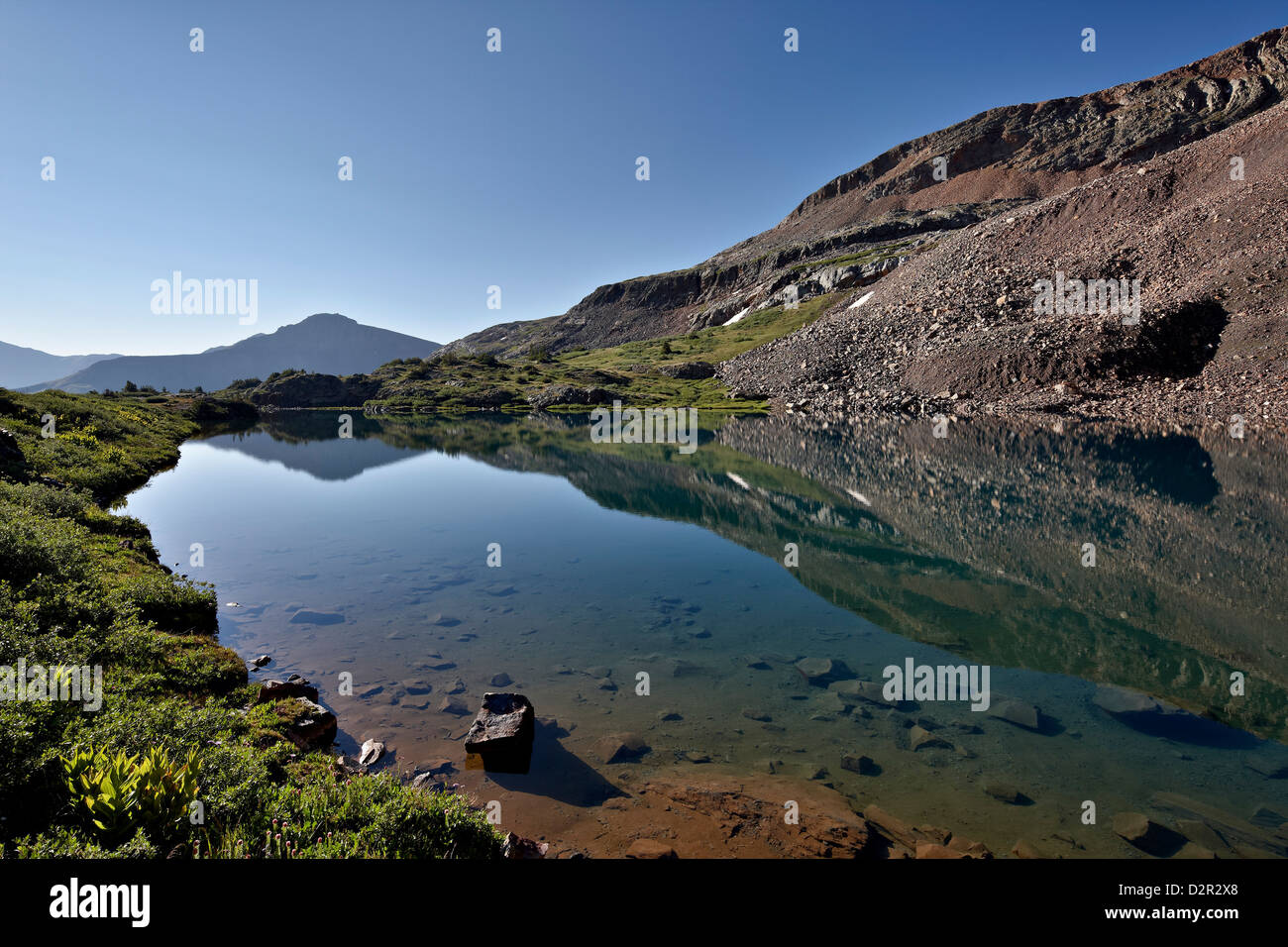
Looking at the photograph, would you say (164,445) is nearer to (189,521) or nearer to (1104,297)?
(189,521)

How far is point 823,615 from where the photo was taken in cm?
2031

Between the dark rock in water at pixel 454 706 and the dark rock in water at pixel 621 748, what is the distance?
12.0 ft

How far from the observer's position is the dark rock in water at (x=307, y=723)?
38.8 ft

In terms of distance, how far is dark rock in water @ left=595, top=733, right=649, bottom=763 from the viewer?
1230 centimetres

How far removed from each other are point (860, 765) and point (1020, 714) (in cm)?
453

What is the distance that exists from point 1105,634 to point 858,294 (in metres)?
122

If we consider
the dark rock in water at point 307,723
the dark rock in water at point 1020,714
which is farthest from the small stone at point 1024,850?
the dark rock in water at point 307,723

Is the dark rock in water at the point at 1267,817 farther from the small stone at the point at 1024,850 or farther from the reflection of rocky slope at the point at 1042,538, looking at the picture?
the small stone at the point at 1024,850

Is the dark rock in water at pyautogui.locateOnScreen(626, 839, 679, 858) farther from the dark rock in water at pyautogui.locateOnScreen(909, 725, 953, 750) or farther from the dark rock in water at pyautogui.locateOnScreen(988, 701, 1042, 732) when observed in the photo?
the dark rock in water at pyautogui.locateOnScreen(988, 701, 1042, 732)

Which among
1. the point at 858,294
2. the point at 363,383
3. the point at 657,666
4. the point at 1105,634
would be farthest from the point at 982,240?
the point at 363,383

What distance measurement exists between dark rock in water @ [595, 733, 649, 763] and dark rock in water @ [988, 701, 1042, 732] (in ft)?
27.0

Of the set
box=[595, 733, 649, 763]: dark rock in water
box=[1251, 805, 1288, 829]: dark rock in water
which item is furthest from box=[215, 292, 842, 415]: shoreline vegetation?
box=[1251, 805, 1288, 829]: dark rock in water

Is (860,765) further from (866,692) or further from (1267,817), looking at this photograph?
(1267,817)
